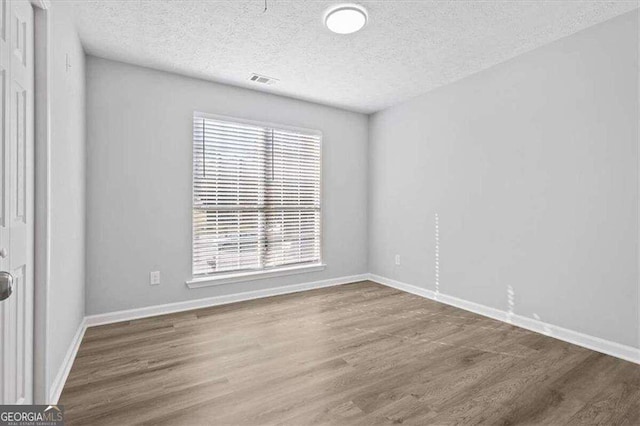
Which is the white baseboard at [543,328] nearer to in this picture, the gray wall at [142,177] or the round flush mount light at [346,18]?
the gray wall at [142,177]

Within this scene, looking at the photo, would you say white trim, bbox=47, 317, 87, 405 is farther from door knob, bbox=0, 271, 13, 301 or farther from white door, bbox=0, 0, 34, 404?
door knob, bbox=0, 271, 13, 301

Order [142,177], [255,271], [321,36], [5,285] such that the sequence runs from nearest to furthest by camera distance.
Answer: [5,285]
[321,36]
[142,177]
[255,271]

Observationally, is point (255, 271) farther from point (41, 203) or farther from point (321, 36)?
point (321, 36)

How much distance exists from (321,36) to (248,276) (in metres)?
2.65

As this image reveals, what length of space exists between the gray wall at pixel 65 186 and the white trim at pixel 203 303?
27 cm

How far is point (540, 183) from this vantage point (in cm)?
289

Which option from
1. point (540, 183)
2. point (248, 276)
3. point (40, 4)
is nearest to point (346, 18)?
point (40, 4)

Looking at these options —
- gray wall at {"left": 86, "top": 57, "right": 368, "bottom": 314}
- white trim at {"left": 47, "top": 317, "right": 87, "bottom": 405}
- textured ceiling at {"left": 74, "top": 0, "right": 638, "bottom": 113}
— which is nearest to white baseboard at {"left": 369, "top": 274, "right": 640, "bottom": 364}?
gray wall at {"left": 86, "top": 57, "right": 368, "bottom": 314}

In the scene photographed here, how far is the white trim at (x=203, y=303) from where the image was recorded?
10.1ft

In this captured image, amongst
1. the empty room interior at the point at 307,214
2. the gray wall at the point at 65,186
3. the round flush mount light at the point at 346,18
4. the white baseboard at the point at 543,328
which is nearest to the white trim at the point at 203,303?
the empty room interior at the point at 307,214

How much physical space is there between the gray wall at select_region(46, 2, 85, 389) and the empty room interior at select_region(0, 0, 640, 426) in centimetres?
3

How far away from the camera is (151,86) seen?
3.29 metres

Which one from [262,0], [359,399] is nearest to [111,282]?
[359,399]

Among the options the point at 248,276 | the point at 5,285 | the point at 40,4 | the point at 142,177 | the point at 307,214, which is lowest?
the point at 248,276
